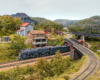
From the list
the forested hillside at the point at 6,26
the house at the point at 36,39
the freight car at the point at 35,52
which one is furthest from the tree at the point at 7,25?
the freight car at the point at 35,52

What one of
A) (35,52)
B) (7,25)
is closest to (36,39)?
(35,52)

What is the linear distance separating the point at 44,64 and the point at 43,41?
21905 millimetres

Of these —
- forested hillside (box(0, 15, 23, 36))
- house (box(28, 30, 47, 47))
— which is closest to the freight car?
house (box(28, 30, 47, 47))

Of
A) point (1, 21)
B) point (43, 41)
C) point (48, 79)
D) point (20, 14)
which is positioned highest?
point (20, 14)

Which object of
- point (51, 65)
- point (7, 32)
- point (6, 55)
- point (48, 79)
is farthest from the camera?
point (7, 32)

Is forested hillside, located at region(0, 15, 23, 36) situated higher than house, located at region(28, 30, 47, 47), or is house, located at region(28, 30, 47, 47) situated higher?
forested hillside, located at region(0, 15, 23, 36)

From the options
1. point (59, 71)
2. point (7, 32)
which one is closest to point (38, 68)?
point (59, 71)

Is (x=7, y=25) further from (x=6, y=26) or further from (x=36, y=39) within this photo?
(x=36, y=39)

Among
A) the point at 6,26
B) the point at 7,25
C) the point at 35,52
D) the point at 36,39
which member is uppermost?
the point at 7,25

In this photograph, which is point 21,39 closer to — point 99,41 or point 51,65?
point 51,65

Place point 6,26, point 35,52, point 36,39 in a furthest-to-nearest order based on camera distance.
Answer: point 6,26
point 36,39
point 35,52

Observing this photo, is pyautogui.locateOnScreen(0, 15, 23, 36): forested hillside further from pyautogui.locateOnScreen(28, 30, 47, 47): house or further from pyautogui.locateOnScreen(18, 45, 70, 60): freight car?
Result: pyautogui.locateOnScreen(18, 45, 70, 60): freight car

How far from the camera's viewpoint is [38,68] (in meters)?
18.3

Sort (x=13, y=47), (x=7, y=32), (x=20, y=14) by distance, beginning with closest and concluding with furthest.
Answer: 1. (x=13, y=47)
2. (x=7, y=32)
3. (x=20, y=14)
